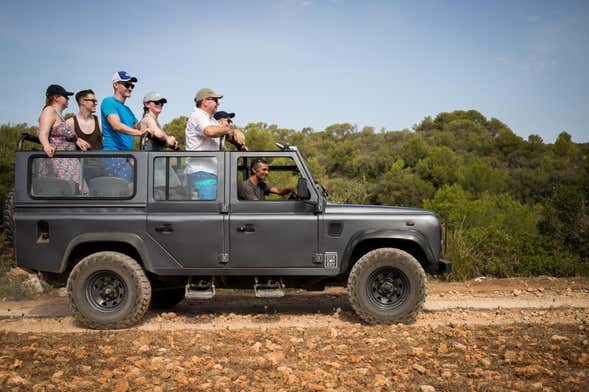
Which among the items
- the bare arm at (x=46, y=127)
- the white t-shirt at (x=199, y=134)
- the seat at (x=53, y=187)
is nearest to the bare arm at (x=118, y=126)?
the white t-shirt at (x=199, y=134)

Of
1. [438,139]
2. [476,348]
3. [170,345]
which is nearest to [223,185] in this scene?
[170,345]

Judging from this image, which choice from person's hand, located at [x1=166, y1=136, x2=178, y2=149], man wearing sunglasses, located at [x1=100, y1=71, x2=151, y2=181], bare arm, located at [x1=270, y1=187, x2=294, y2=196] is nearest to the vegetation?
bare arm, located at [x1=270, y1=187, x2=294, y2=196]

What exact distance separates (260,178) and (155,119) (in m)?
1.54

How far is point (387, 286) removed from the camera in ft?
19.9

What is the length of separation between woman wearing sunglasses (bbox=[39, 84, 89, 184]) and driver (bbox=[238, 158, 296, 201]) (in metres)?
1.86

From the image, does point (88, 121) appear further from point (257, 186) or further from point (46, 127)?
point (257, 186)

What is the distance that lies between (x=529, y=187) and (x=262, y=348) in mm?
32639

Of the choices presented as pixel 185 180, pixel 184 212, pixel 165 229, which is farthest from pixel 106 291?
pixel 185 180

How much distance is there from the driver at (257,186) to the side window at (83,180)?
1.25 metres

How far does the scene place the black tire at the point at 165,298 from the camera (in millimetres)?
7297

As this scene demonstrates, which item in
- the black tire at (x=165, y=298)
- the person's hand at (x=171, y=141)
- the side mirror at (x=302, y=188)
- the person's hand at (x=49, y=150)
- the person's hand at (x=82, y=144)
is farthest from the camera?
the black tire at (x=165, y=298)

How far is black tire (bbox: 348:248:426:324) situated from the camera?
5.93 metres

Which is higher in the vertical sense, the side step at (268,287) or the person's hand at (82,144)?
the person's hand at (82,144)

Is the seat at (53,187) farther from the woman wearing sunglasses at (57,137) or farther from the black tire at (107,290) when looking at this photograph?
the black tire at (107,290)
